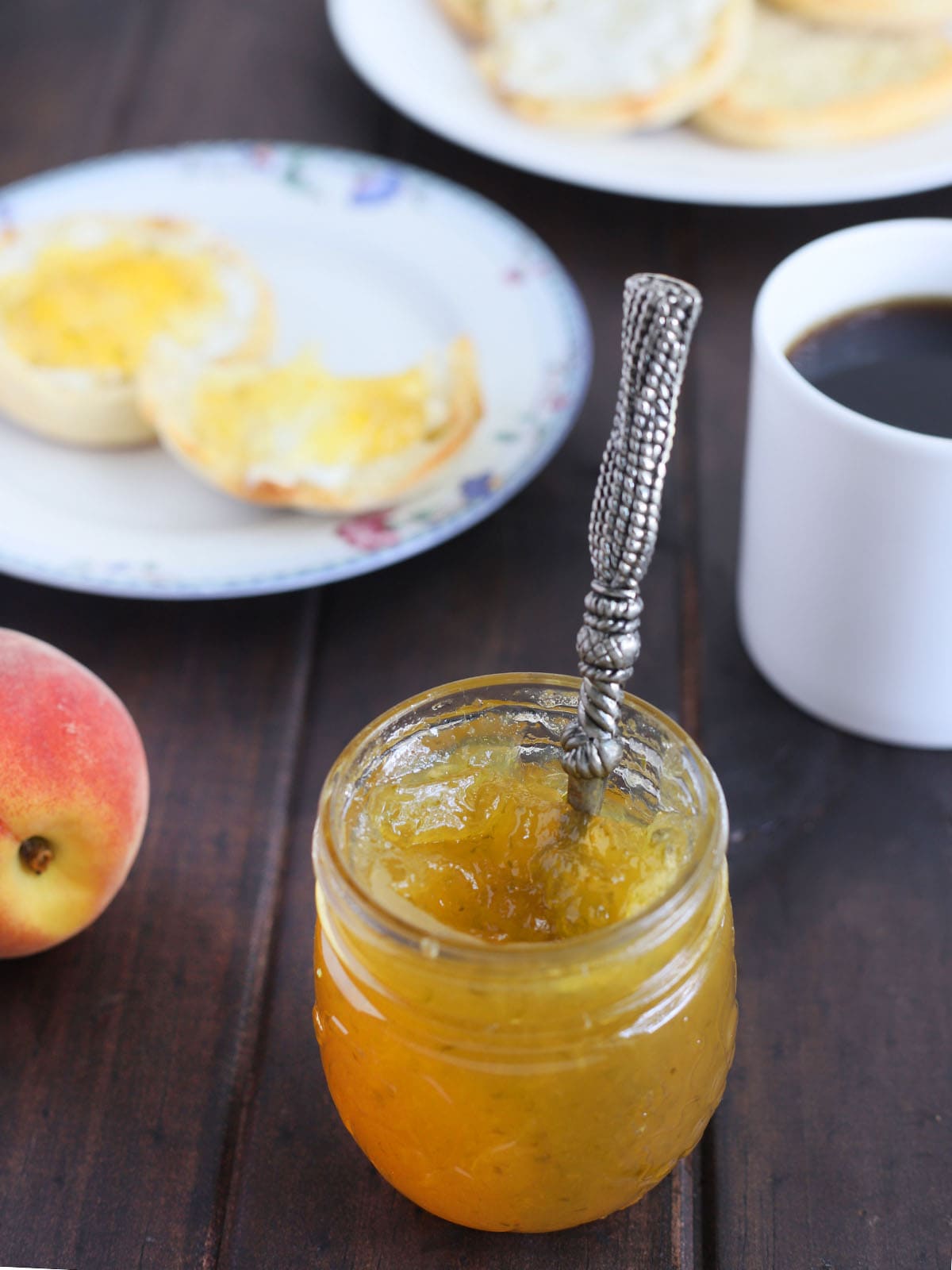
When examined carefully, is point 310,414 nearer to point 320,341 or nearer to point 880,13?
point 320,341

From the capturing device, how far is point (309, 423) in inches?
49.3

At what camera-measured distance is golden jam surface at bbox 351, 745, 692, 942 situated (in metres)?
0.71

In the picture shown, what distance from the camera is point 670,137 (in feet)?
5.18

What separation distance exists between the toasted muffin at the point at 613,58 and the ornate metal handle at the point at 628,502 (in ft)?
3.22

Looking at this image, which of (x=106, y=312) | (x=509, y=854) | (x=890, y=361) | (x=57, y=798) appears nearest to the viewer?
(x=509, y=854)

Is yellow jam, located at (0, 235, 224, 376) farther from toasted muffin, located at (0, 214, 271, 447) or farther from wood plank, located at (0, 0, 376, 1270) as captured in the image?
wood plank, located at (0, 0, 376, 1270)

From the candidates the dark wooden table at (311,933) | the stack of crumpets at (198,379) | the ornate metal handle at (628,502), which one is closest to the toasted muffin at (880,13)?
the dark wooden table at (311,933)

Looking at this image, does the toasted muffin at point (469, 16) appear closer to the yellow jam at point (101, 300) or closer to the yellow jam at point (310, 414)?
the yellow jam at point (101, 300)

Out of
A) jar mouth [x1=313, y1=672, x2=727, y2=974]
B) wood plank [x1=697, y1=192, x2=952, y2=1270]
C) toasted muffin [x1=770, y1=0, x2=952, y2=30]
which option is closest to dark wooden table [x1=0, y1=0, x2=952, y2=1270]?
wood plank [x1=697, y1=192, x2=952, y2=1270]

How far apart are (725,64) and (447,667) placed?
875 millimetres

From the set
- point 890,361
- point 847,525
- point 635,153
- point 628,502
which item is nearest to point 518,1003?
point 628,502

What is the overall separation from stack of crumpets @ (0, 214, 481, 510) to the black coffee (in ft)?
1.13

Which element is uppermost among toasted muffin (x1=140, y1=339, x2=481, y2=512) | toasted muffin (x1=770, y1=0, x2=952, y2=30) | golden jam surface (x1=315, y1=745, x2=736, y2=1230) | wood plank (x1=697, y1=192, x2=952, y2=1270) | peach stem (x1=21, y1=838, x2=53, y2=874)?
toasted muffin (x1=770, y1=0, x2=952, y2=30)

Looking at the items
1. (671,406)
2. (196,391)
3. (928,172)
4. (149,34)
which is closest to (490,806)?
(671,406)
